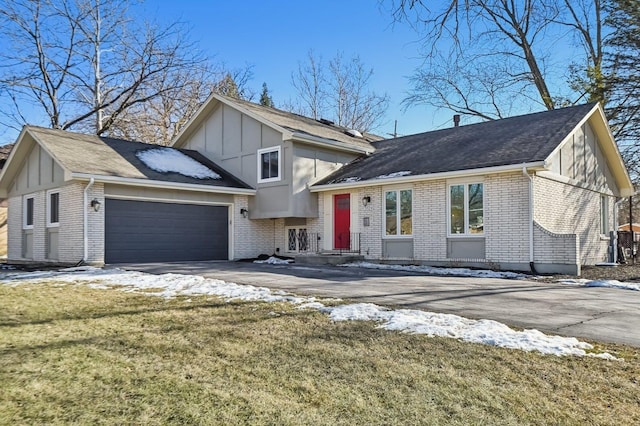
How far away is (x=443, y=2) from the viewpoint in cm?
612

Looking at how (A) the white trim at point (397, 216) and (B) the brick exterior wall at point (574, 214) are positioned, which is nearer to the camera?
(B) the brick exterior wall at point (574, 214)

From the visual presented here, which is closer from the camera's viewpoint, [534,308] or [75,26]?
[534,308]

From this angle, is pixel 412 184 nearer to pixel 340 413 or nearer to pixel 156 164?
pixel 156 164

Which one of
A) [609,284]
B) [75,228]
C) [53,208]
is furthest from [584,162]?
[53,208]

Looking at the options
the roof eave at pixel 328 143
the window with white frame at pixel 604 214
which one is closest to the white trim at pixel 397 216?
the roof eave at pixel 328 143

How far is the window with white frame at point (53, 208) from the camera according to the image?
14336 millimetres

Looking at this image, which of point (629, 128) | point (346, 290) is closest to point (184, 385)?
point (346, 290)

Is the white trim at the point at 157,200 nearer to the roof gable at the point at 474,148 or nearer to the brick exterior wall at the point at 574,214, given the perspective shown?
the roof gable at the point at 474,148

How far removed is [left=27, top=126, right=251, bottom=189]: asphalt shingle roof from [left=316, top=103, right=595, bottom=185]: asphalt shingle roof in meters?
4.62

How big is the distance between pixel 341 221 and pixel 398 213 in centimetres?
234

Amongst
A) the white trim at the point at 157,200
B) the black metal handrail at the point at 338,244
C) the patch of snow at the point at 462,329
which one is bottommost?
the patch of snow at the point at 462,329

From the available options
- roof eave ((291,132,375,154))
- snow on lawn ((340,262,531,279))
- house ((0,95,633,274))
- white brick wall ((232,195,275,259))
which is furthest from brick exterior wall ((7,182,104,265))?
snow on lawn ((340,262,531,279))

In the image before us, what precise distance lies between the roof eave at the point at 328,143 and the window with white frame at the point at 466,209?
508 centimetres

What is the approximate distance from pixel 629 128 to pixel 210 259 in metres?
18.0
